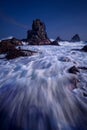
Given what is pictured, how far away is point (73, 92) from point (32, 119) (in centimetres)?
163

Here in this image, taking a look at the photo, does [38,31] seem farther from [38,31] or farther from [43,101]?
[43,101]

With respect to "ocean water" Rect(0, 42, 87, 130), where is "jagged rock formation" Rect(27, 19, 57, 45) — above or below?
above

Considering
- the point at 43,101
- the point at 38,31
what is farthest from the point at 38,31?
the point at 43,101

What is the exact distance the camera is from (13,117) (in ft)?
10.9

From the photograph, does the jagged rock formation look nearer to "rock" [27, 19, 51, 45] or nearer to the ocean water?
"rock" [27, 19, 51, 45]

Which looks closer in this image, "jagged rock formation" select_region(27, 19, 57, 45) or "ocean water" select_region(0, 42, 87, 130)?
"ocean water" select_region(0, 42, 87, 130)

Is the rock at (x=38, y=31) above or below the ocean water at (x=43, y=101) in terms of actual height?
above

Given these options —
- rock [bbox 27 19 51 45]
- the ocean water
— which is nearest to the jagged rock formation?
rock [bbox 27 19 51 45]

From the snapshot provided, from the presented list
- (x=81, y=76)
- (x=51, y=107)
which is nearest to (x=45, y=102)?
(x=51, y=107)

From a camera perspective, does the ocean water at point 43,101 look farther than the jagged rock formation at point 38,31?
No

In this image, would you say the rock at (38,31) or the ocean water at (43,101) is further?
the rock at (38,31)

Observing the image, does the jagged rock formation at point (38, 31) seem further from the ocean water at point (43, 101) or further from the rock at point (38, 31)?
the ocean water at point (43, 101)

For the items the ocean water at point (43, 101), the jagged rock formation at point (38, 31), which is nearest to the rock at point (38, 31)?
the jagged rock formation at point (38, 31)

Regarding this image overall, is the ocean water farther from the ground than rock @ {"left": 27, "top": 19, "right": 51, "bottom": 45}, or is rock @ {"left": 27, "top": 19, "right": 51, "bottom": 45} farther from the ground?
rock @ {"left": 27, "top": 19, "right": 51, "bottom": 45}
